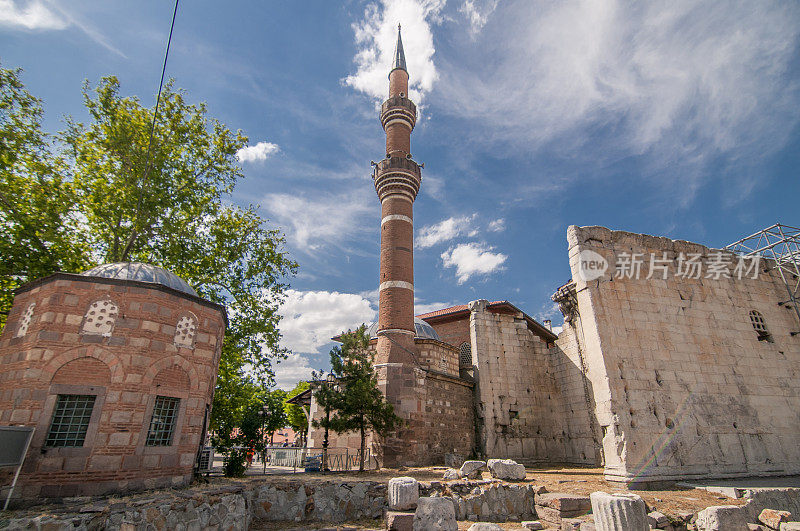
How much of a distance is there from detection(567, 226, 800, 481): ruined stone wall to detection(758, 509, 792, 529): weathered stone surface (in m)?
2.54

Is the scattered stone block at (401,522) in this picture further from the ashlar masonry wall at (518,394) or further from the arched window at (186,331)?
the ashlar masonry wall at (518,394)

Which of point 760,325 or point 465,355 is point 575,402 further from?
point 760,325

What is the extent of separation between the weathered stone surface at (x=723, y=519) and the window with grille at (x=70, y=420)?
1144 centimetres

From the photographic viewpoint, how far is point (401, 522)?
7113 millimetres

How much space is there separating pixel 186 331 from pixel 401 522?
6.11 metres

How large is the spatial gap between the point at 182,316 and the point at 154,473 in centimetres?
318

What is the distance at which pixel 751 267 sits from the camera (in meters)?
14.3

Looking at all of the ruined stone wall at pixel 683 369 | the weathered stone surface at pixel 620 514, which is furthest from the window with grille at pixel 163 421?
the ruined stone wall at pixel 683 369

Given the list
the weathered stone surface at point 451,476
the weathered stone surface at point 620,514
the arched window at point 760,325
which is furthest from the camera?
the arched window at point 760,325

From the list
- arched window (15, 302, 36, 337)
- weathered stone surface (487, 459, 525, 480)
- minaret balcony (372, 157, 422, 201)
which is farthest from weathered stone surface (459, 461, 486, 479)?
minaret balcony (372, 157, 422, 201)

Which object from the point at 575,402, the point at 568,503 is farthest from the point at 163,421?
the point at 575,402

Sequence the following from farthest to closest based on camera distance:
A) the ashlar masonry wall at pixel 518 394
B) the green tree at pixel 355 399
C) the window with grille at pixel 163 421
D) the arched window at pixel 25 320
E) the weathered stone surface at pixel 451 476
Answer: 1. the ashlar masonry wall at pixel 518 394
2. the green tree at pixel 355 399
3. the weathered stone surface at pixel 451 476
4. the window with grille at pixel 163 421
5. the arched window at pixel 25 320

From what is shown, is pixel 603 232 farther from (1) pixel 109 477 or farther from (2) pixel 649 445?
(1) pixel 109 477

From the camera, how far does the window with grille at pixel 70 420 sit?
7.01m
